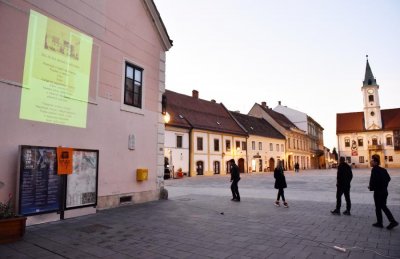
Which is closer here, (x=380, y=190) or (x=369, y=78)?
(x=380, y=190)

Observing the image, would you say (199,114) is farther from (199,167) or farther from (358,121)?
(358,121)

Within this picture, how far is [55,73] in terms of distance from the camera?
860cm

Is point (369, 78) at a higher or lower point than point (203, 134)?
higher

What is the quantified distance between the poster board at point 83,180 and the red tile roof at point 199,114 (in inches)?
922

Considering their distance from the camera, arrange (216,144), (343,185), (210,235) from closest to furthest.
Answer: (210,235)
(343,185)
(216,144)

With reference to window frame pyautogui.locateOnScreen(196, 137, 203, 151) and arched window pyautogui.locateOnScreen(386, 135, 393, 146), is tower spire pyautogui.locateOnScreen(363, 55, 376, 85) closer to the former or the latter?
arched window pyautogui.locateOnScreen(386, 135, 393, 146)

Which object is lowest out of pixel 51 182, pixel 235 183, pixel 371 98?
pixel 235 183

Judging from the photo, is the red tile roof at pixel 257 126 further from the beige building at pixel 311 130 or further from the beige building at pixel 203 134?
the beige building at pixel 311 130

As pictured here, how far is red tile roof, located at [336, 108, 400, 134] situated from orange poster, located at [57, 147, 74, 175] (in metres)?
74.7

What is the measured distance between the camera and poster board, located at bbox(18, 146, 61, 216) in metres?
7.41

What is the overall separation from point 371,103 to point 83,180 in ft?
249

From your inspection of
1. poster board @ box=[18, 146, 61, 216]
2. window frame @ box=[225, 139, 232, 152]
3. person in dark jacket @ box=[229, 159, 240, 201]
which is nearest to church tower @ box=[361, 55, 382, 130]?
window frame @ box=[225, 139, 232, 152]

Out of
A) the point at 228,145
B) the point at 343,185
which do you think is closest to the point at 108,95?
the point at 343,185

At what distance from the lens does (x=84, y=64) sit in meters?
9.65
